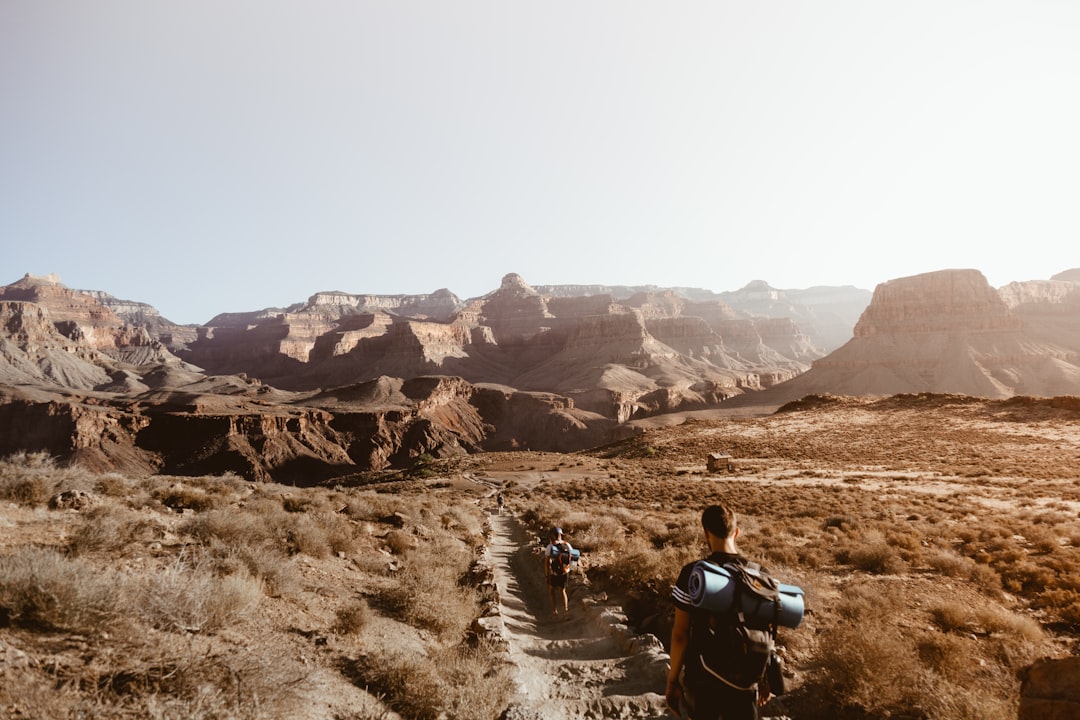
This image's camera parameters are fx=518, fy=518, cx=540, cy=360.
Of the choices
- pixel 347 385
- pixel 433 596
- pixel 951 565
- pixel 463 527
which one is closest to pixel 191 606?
pixel 433 596

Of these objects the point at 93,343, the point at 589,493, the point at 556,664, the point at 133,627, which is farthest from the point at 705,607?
the point at 93,343

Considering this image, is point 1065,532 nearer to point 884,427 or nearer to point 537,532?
point 537,532

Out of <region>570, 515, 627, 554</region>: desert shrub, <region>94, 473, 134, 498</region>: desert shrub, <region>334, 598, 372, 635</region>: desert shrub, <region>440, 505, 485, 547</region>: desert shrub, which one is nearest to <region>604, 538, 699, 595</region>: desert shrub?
<region>570, 515, 627, 554</region>: desert shrub

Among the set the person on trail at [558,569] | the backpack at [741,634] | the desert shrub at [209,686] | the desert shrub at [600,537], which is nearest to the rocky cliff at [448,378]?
the desert shrub at [600,537]

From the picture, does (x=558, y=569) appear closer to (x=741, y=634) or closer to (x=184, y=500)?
(x=741, y=634)

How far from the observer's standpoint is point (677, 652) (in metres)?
3.52

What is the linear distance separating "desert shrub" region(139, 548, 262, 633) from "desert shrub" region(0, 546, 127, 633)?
11.9 inches

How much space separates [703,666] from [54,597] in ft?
16.8

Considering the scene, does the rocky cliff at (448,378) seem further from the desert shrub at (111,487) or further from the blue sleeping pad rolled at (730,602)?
the blue sleeping pad rolled at (730,602)

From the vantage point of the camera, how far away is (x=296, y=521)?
9938 millimetres

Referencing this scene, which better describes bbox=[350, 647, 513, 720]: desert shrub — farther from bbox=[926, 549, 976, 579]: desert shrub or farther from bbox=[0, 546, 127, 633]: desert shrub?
bbox=[926, 549, 976, 579]: desert shrub

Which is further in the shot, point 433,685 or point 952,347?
point 952,347

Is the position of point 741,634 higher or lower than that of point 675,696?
higher

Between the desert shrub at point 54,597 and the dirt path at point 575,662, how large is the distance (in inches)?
150
